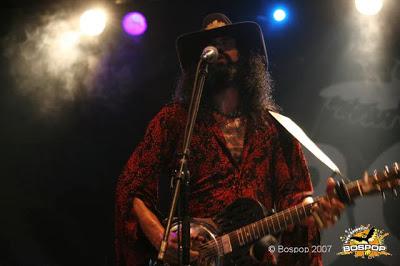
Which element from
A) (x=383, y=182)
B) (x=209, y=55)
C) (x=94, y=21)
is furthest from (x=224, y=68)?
(x=94, y=21)

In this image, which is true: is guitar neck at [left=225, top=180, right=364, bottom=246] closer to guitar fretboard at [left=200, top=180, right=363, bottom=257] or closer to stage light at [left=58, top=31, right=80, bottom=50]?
guitar fretboard at [left=200, top=180, right=363, bottom=257]

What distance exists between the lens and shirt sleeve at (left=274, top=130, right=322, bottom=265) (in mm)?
3006

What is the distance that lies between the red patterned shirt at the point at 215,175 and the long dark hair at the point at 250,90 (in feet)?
0.50

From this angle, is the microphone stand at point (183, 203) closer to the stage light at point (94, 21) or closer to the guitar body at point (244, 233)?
the guitar body at point (244, 233)

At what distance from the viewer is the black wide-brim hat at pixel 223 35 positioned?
3715 millimetres

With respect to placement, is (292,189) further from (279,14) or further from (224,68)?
(279,14)

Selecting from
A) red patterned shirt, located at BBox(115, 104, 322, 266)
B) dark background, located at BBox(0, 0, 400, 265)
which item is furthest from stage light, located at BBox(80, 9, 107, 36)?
red patterned shirt, located at BBox(115, 104, 322, 266)

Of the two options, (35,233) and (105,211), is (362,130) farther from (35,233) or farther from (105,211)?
(35,233)

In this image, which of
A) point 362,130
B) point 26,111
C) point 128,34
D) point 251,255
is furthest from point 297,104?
point 26,111

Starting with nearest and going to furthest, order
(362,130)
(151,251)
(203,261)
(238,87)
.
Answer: (203,261) < (151,251) < (238,87) < (362,130)

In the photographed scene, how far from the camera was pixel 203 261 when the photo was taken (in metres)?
2.89

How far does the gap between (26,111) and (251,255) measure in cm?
387

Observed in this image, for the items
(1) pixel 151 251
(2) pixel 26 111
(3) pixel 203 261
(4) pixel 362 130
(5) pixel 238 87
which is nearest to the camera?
(3) pixel 203 261

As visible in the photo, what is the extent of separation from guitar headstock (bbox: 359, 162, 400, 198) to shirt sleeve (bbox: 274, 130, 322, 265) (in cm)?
49
